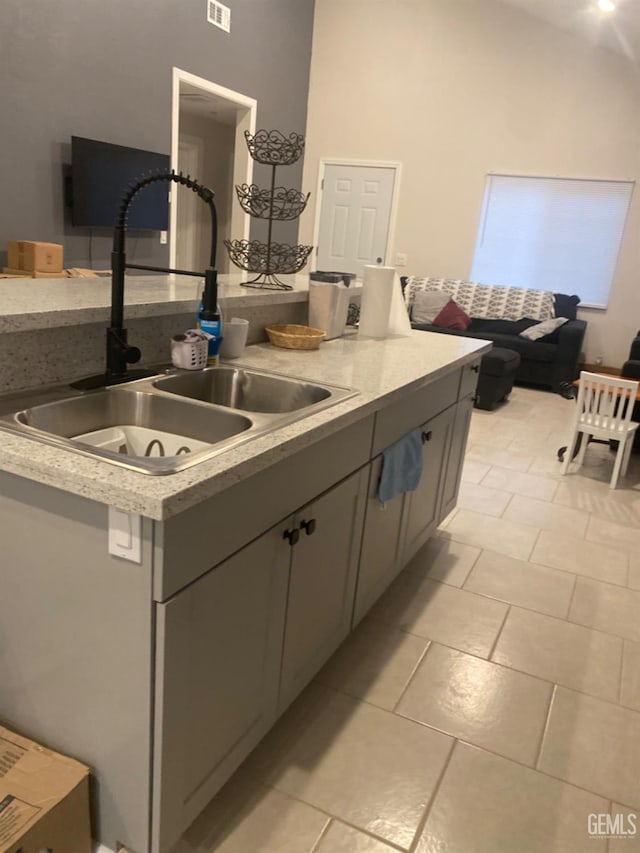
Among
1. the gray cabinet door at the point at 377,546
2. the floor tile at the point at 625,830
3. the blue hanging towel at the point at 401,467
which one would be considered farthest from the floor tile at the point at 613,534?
the floor tile at the point at 625,830

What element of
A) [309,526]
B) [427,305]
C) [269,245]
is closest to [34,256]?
[269,245]

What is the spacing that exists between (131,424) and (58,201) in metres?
3.95

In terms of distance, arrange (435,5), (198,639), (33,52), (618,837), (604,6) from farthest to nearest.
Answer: (435,5)
(604,6)
(33,52)
(618,837)
(198,639)

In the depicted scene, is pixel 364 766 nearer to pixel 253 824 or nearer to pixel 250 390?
pixel 253 824

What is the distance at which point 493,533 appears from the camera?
3.22 m

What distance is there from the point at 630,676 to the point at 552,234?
5.82 metres

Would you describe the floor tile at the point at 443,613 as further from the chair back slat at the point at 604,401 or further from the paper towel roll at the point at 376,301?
the chair back slat at the point at 604,401

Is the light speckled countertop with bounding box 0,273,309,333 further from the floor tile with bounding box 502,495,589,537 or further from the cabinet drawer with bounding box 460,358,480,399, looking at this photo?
the floor tile with bounding box 502,495,589,537

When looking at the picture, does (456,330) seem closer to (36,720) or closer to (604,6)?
(604,6)

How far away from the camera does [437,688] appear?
207 cm

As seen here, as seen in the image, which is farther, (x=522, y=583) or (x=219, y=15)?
(x=219, y=15)

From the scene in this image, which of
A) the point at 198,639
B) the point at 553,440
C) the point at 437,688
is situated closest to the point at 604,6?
the point at 553,440

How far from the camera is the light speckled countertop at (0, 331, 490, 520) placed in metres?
1.06

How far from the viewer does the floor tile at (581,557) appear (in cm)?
291
